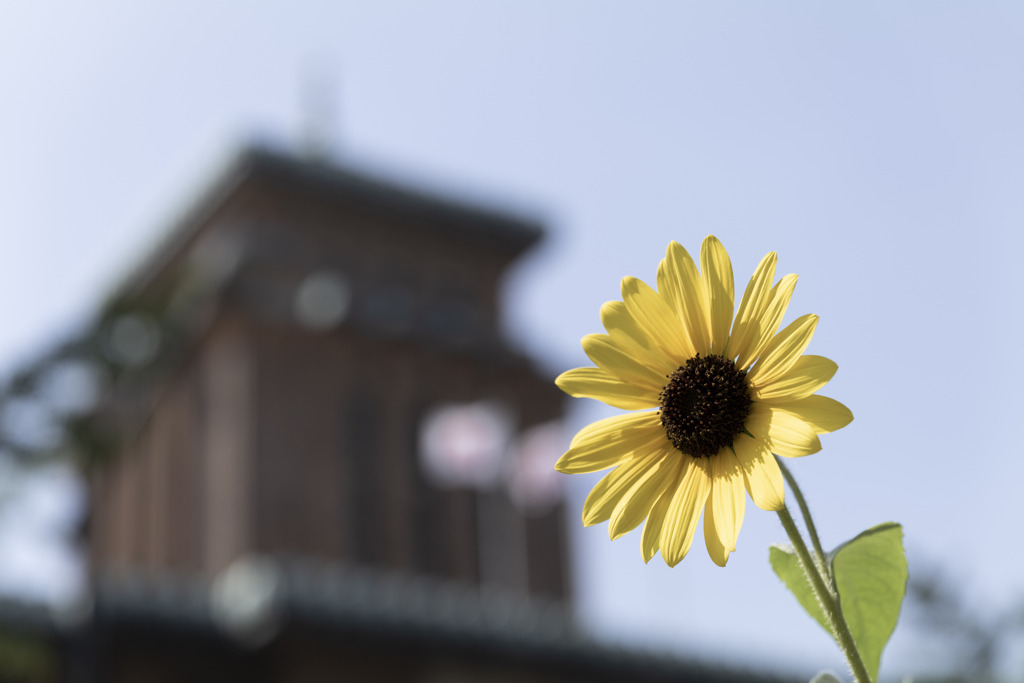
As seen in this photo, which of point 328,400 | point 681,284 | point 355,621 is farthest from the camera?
point 328,400

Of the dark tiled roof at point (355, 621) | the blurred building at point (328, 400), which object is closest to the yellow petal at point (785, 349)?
the dark tiled roof at point (355, 621)

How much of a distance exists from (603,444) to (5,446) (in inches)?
540

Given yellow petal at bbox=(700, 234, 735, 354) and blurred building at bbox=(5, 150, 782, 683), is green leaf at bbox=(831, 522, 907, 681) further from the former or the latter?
blurred building at bbox=(5, 150, 782, 683)

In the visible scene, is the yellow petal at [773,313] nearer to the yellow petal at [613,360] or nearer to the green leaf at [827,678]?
the yellow petal at [613,360]

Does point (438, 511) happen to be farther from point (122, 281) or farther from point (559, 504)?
point (122, 281)

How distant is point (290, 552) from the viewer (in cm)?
1950

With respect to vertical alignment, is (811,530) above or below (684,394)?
below

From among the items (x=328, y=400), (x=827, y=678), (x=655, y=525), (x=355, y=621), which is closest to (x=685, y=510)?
(x=655, y=525)

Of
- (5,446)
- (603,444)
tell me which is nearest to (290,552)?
(5,446)

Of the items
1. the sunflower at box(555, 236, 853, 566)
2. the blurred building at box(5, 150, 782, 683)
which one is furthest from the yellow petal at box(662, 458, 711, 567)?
the blurred building at box(5, 150, 782, 683)

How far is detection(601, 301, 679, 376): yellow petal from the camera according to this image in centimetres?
79

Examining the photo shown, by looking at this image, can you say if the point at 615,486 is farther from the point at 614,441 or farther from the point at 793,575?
the point at 793,575

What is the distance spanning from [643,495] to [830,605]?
138 millimetres

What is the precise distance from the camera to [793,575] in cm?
84
